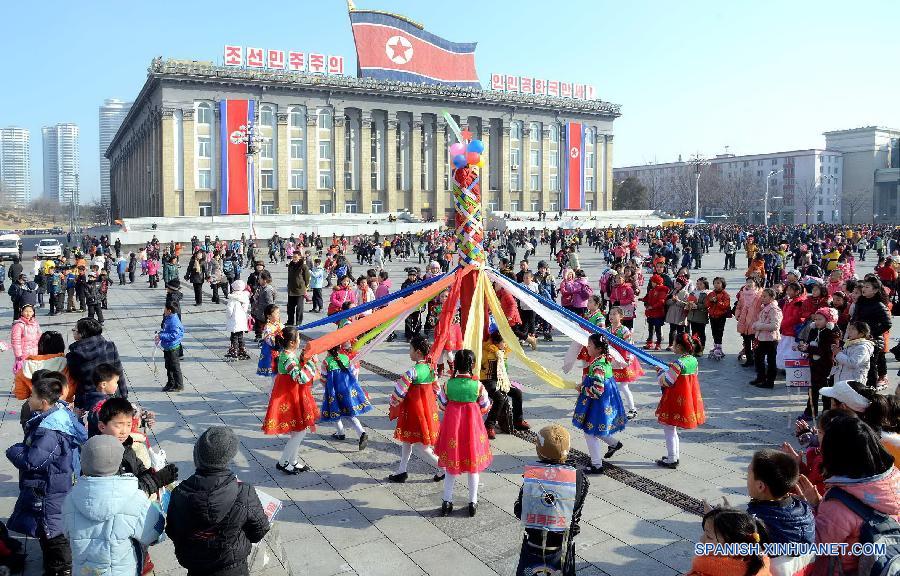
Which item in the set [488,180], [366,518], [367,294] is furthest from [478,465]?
[488,180]

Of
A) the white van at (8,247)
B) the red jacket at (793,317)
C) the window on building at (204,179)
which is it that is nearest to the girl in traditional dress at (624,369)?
the red jacket at (793,317)

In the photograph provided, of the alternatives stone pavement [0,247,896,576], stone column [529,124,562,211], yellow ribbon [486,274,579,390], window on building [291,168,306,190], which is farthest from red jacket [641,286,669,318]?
stone column [529,124,562,211]

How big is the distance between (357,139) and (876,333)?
6009cm

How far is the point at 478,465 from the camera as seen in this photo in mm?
6258

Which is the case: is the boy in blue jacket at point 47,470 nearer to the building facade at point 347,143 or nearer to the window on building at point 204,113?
the building facade at point 347,143

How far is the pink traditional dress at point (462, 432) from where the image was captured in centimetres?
625

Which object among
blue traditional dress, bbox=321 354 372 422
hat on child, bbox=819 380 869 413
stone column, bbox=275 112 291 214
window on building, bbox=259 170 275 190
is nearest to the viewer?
hat on child, bbox=819 380 869 413

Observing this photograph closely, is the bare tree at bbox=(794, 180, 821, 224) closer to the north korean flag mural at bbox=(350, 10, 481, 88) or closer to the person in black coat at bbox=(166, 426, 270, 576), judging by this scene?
the north korean flag mural at bbox=(350, 10, 481, 88)

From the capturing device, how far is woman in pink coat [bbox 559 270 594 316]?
14547mm

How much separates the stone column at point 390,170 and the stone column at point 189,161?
1810 centimetres

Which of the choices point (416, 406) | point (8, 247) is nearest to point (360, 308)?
point (416, 406)

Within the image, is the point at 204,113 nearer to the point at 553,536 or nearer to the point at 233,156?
the point at 233,156

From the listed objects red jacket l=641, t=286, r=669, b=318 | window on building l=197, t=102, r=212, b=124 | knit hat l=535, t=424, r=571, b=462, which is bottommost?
knit hat l=535, t=424, r=571, b=462

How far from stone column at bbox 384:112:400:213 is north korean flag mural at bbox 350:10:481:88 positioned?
484 cm
